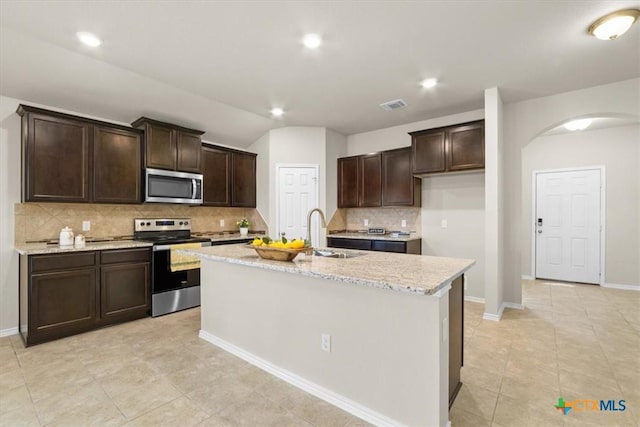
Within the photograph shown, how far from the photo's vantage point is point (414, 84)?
349 centimetres

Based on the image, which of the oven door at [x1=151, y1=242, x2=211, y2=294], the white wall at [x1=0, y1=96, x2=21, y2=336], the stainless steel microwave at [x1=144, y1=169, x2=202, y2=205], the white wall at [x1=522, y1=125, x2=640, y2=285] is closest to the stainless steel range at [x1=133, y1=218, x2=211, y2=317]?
the oven door at [x1=151, y1=242, x2=211, y2=294]

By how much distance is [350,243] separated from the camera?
488cm

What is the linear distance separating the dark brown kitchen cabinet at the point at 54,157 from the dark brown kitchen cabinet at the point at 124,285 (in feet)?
2.54

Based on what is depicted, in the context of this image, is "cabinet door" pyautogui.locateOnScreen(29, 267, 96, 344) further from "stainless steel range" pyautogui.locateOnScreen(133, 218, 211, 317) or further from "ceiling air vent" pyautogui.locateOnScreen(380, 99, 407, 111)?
"ceiling air vent" pyautogui.locateOnScreen(380, 99, 407, 111)

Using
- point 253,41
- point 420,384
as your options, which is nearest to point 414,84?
point 253,41

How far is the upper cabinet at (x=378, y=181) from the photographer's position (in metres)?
4.73

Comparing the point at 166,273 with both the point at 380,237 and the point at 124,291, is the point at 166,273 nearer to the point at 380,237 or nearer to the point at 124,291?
the point at 124,291

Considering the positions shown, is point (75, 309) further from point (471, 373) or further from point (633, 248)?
point (633, 248)

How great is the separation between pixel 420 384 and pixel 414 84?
121 inches

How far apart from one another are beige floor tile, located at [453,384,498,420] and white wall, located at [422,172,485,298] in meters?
2.48

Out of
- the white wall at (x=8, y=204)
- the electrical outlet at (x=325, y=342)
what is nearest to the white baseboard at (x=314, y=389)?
the electrical outlet at (x=325, y=342)

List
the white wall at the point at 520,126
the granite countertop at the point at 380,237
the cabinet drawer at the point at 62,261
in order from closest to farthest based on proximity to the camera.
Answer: the cabinet drawer at the point at 62,261
the white wall at the point at 520,126
the granite countertop at the point at 380,237

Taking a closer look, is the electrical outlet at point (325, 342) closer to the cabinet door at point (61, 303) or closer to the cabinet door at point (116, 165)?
the cabinet door at point (61, 303)

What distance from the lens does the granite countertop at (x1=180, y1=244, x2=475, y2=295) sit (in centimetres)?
156
